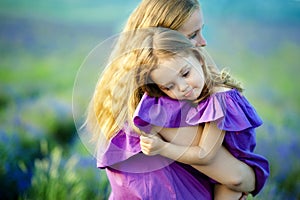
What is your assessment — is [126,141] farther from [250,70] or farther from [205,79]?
[250,70]

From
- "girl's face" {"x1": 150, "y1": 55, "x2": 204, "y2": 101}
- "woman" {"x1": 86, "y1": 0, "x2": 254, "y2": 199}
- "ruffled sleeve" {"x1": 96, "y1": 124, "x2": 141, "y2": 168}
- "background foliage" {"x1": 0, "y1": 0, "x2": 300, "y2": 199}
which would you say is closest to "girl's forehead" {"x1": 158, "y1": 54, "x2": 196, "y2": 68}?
"girl's face" {"x1": 150, "y1": 55, "x2": 204, "y2": 101}

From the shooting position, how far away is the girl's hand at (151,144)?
65.0 inches

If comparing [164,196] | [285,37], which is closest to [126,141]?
[164,196]

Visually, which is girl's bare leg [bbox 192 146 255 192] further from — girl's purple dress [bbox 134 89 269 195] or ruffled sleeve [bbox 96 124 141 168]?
ruffled sleeve [bbox 96 124 141 168]

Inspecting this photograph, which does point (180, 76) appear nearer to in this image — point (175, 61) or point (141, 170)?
point (175, 61)

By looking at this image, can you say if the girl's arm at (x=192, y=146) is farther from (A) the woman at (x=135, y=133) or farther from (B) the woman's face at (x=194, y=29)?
(B) the woman's face at (x=194, y=29)

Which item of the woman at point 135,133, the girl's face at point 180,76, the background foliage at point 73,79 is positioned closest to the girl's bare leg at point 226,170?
the woman at point 135,133

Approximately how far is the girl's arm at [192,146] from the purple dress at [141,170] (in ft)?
0.22

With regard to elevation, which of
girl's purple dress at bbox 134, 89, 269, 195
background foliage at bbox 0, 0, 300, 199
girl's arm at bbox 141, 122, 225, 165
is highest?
girl's purple dress at bbox 134, 89, 269, 195

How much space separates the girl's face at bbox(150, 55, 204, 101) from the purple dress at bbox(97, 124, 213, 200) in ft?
0.62

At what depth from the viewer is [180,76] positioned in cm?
161

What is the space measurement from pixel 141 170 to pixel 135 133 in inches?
4.5

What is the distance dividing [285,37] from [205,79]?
94 centimetres

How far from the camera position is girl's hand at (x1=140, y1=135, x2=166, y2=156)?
1.65 metres
